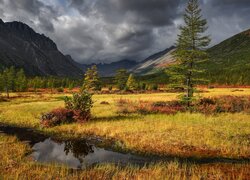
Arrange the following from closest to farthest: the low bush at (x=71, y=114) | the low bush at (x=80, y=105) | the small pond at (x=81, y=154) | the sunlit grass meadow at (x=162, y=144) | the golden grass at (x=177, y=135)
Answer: the sunlit grass meadow at (x=162, y=144) < the small pond at (x=81, y=154) < the golden grass at (x=177, y=135) < the low bush at (x=71, y=114) < the low bush at (x=80, y=105)

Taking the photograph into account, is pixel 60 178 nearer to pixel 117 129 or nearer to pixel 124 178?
pixel 124 178

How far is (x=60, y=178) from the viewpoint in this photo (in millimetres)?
10289

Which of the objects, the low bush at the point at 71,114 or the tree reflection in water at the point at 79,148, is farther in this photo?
the low bush at the point at 71,114

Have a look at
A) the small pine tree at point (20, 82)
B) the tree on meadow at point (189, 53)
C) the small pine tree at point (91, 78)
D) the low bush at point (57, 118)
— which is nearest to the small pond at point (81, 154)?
the low bush at point (57, 118)

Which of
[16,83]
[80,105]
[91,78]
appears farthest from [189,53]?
[16,83]

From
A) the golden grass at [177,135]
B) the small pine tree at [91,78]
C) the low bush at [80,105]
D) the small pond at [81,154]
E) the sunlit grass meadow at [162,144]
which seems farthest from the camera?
the small pine tree at [91,78]

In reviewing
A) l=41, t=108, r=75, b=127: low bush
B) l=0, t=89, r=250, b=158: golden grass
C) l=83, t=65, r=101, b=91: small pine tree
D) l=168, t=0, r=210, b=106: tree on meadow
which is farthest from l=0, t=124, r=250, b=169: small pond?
l=83, t=65, r=101, b=91: small pine tree

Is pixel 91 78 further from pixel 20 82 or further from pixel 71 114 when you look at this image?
pixel 71 114

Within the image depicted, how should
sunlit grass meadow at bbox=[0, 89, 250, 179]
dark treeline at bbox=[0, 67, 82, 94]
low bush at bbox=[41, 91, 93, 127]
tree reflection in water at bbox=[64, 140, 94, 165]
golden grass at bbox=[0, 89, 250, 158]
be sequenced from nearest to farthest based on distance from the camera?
1. sunlit grass meadow at bbox=[0, 89, 250, 179]
2. tree reflection in water at bbox=[64, 140, 94, 165]
3. golden grass at bbox=[0, 89, 250, 158]
4. low bush at bbox=[41, 91, 93, 127]
5. dark treeline at bbox=[0, 67, 82, 94]

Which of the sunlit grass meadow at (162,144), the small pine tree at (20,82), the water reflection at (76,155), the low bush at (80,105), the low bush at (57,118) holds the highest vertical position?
the small pine tree at (20,82)

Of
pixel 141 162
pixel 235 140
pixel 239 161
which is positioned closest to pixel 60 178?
pixel 141 162

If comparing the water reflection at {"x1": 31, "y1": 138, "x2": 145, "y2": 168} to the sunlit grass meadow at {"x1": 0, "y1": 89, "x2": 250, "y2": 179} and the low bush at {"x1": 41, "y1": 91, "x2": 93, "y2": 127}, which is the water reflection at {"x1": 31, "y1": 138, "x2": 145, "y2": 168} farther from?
the low bush at {"x1": 41, "y1": 91, "x2": 93, "y2": 127}

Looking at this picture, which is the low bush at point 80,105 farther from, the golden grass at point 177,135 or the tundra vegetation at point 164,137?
the golden grass at point 177,135

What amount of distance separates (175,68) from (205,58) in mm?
4516
